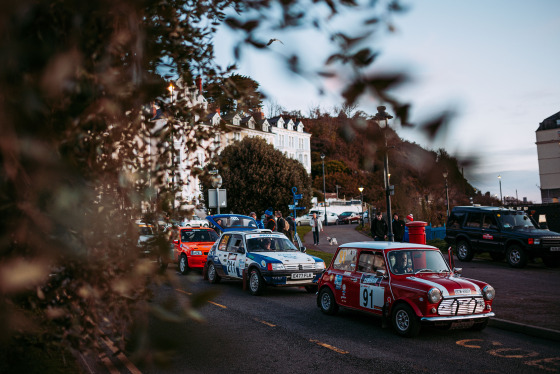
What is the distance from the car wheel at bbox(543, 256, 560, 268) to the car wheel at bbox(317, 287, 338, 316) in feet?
35.9

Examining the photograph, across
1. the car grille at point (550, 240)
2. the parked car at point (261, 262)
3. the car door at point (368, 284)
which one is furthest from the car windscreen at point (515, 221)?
the car door at point (368, 284)

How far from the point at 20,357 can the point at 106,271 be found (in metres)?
0.50

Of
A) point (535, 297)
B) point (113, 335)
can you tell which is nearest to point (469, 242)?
point (535, 297)

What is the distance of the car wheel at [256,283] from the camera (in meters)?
13.4

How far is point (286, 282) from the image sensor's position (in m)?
13.3

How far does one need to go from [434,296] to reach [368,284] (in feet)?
4.97

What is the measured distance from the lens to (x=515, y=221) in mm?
19234

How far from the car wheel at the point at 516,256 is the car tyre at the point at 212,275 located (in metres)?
10.4

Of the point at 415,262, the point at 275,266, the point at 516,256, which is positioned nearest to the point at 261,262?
the point at 275,266

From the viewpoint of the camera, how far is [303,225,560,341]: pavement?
880cm

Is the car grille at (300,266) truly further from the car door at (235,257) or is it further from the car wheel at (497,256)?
the car wheel at (497,256)

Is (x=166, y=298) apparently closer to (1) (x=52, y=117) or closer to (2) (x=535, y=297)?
(1) (x=52, y=117)

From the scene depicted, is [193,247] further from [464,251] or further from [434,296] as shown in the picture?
[434,296]

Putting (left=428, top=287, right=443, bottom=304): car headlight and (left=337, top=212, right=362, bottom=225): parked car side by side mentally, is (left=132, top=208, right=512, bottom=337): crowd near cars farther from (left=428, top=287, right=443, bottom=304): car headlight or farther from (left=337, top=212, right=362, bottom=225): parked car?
(left=337, top=212, right=362, bottom=225): parked car
